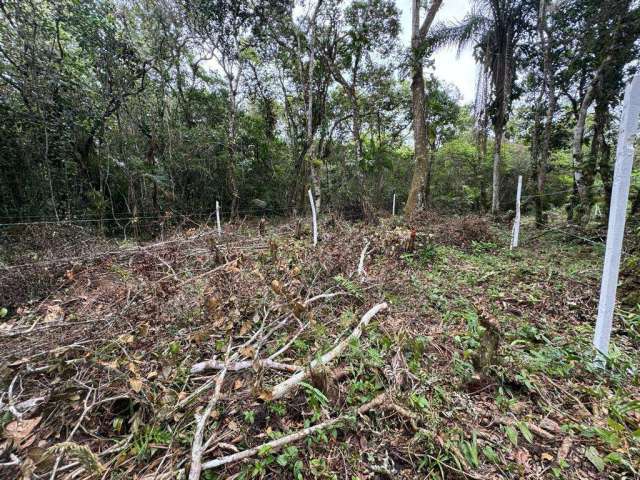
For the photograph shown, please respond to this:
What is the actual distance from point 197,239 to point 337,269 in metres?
2.76

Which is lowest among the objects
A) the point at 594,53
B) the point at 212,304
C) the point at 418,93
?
the point at 212,304

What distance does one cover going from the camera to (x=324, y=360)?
1801 millimetres

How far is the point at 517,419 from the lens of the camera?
4.88 ft

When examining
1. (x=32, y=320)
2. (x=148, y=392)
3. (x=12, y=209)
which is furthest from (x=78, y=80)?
(x=148, y=392)

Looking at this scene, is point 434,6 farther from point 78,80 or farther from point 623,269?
point 78,80

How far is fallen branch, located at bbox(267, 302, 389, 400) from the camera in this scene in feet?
5.14

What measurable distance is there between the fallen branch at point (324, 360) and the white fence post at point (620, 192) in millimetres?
1491

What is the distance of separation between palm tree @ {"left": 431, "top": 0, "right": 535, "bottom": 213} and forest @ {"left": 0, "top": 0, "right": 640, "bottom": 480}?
2.5 inches

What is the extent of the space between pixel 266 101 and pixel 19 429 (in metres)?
12.2

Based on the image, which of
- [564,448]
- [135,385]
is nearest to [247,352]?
[135,385]

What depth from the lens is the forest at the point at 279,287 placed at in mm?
1354

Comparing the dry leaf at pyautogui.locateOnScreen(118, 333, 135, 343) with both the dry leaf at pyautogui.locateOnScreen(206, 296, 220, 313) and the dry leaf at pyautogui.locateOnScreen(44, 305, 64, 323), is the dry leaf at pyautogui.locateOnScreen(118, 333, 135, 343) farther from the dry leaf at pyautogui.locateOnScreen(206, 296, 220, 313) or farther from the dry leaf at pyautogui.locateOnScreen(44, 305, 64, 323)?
the dry leaf at pyautogui.locateOnScreen(44, 305, 64, 323)

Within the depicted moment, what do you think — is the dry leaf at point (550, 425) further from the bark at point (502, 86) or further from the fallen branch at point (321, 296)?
the bark at point (502, 86)

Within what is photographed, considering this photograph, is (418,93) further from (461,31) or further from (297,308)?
(297,308)
